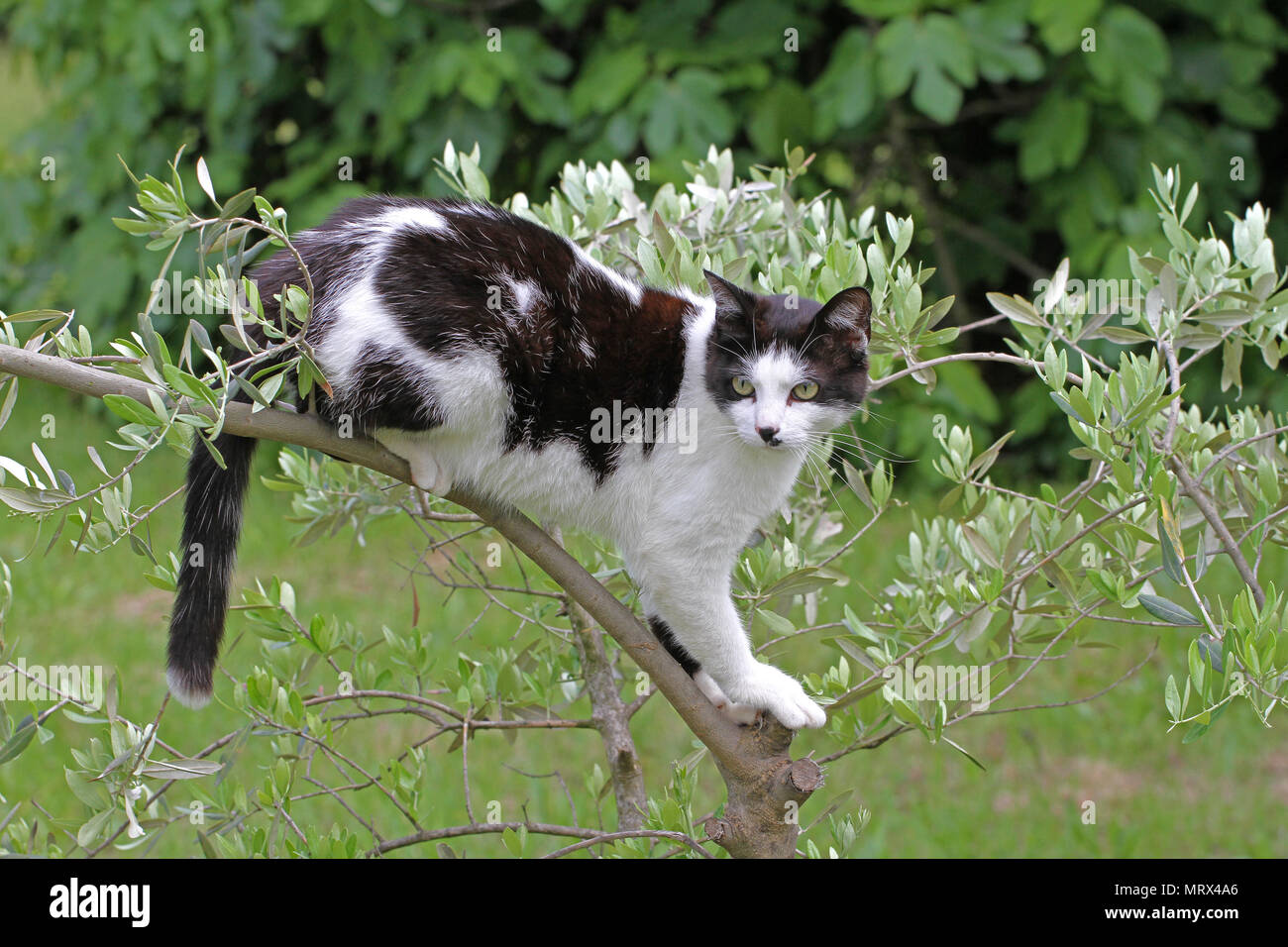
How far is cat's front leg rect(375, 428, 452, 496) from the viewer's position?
7.04ft

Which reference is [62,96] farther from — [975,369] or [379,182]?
[975,369]

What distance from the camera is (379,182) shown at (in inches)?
225

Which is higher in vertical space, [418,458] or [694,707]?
[418,458]

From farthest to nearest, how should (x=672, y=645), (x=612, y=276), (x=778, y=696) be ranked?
1. (x=672, y=645)
2. (x=612, y=276)
3. (x=778, y=696)

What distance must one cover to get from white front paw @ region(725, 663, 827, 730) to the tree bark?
0.06 metres

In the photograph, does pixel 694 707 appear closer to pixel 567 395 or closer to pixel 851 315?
pixel 567 395

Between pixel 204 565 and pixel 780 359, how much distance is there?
1.05 meters

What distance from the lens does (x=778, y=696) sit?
2207mm

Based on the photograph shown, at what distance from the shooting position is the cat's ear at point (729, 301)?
2129 mm

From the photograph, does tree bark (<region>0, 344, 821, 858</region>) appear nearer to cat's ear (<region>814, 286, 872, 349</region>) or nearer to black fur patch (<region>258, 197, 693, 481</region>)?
black fur patch (<region>258, 197, 693, 481</region>)

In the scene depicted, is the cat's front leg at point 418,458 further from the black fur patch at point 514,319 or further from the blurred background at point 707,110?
the blurred background at point 707,110
